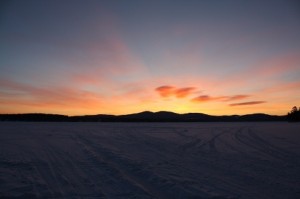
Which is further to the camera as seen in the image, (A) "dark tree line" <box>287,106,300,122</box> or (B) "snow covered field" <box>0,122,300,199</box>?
(A) "dark tree line" <box>287,106,300,122</box>

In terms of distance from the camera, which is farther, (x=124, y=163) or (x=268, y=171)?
(x=124, y=163)

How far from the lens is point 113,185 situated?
7023 millimetres

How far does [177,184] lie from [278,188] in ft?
8.02

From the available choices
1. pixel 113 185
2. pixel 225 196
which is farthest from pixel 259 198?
pixel 113 185

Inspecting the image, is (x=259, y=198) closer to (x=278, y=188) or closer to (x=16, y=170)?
(x=278, y=188)

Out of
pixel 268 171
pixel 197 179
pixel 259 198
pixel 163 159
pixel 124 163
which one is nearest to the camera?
pixel 259 198

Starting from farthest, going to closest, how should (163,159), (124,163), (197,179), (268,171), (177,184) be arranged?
1. (163,159)
2. (124,163)
3. (268,171)
4. (197,179)
5. (177,184)

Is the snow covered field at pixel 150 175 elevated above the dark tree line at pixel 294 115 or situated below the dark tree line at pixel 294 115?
below

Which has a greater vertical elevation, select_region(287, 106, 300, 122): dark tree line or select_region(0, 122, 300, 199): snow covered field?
select_region(287, 106, 300, 122): dark tree line

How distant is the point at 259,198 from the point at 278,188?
3.40 ft

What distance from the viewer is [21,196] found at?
20.5ft

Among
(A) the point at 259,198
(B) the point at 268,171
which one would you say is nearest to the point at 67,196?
(A) the point at 259,198

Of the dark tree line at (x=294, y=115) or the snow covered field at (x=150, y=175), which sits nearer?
the snow covered field at (x=150, y=175)

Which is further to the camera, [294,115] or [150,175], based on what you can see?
[294,115]
